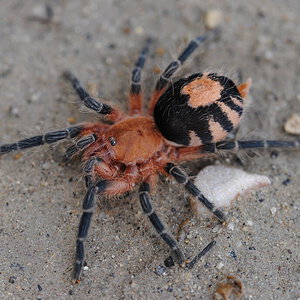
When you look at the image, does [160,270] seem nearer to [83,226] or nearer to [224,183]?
[83,226]

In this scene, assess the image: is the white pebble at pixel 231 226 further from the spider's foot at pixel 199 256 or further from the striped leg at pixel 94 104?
the striped leg at pixel 94 104

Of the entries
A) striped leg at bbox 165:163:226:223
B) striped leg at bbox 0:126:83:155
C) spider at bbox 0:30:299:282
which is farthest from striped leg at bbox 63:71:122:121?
striped leg at bbox 165:163:226:223

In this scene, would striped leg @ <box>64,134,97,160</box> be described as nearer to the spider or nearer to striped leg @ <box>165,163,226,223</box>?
the spider

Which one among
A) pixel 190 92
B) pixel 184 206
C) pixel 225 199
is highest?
pixel 190 92

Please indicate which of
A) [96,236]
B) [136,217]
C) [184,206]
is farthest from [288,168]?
[96,236]

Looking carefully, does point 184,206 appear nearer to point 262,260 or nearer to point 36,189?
point 262,260

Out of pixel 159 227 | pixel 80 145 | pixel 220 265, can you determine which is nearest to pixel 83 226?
pixel 159 227

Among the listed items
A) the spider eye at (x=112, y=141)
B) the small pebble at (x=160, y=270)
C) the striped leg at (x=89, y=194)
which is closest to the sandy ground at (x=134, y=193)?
the small pebble at (x=160, y=270)
